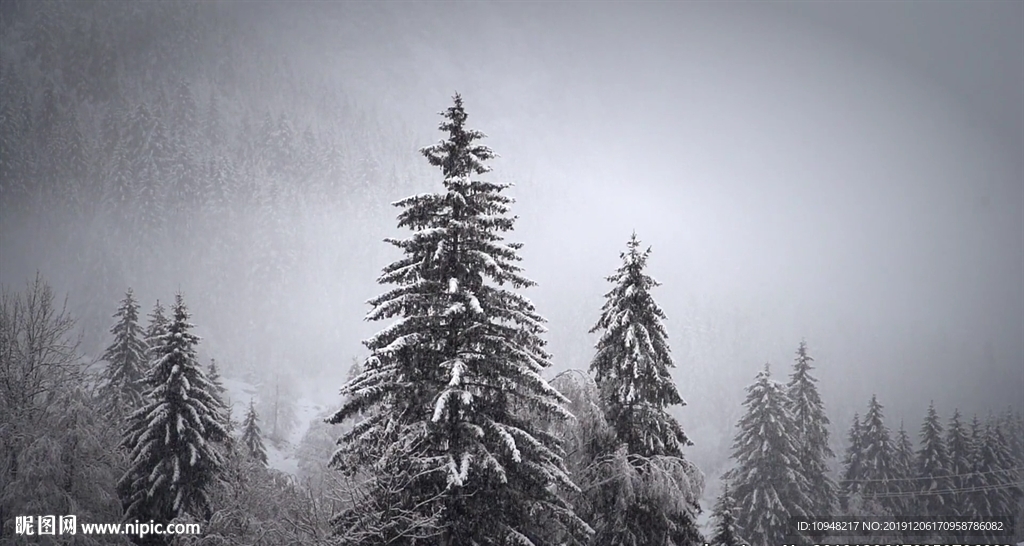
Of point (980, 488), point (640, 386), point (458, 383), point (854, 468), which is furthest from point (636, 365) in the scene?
point (980, 488)

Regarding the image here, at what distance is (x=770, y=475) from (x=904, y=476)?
1477cm

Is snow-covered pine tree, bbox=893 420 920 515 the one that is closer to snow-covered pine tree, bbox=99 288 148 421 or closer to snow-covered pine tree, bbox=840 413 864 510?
snow-covered pine tree, bbox=840 413 864 510

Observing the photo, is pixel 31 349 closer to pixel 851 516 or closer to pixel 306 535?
pixel 306 535

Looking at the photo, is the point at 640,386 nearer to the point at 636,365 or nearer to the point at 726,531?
the point at 636,365

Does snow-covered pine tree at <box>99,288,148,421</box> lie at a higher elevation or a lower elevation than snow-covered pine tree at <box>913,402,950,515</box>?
higher

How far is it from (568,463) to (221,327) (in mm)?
153335

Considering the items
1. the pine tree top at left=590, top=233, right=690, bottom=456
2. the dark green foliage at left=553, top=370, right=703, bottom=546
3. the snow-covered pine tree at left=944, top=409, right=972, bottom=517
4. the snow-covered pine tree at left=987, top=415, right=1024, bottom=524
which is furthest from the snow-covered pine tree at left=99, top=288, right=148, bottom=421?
the snow-covered pine tree at left=987, top=415, right=1024, bottom=524

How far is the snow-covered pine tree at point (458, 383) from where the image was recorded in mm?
10797

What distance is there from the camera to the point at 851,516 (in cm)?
3119

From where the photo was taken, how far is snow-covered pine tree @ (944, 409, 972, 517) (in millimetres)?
34969

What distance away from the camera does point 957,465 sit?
35.9 metres

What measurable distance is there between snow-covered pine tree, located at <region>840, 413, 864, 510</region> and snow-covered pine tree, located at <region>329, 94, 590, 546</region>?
30.8m

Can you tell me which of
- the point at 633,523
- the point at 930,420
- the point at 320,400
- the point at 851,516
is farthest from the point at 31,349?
the point at 320,400

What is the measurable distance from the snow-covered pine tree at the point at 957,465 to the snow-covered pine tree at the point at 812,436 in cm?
1103
